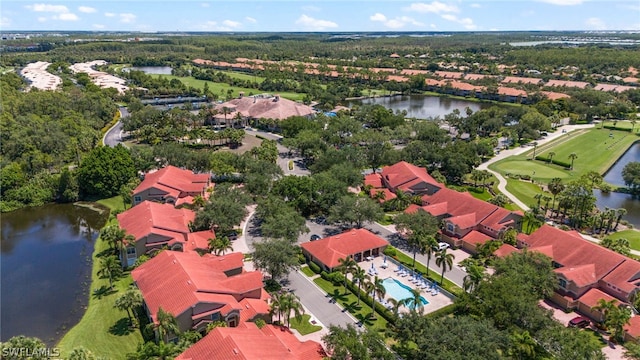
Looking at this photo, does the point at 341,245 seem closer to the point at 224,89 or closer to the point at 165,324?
the point at 165,324

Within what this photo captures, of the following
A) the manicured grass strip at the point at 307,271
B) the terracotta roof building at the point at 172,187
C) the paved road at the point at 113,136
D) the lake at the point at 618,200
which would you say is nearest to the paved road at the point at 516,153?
the lake at the point at 618,200

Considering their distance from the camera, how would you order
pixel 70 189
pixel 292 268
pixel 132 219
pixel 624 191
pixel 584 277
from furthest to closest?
pixel 624 191, pixel 70 189, pixel 132 219, pixel 292 268, pixel 584 277

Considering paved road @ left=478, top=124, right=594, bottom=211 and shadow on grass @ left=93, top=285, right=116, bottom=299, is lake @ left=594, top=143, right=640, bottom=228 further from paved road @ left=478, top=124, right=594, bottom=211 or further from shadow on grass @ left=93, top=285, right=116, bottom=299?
shadow on grass @ left=93, top=285, right=116, bottom=299

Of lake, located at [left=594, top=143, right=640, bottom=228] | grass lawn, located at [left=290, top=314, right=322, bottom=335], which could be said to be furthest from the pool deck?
A: lake, located at [left=594, top=143, right=640, bottom=228]

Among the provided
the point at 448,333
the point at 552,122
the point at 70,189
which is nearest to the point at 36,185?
the point at 70,189

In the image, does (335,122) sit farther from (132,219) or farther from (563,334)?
(563,334)

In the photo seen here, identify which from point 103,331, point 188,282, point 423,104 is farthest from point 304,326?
point 423,104
